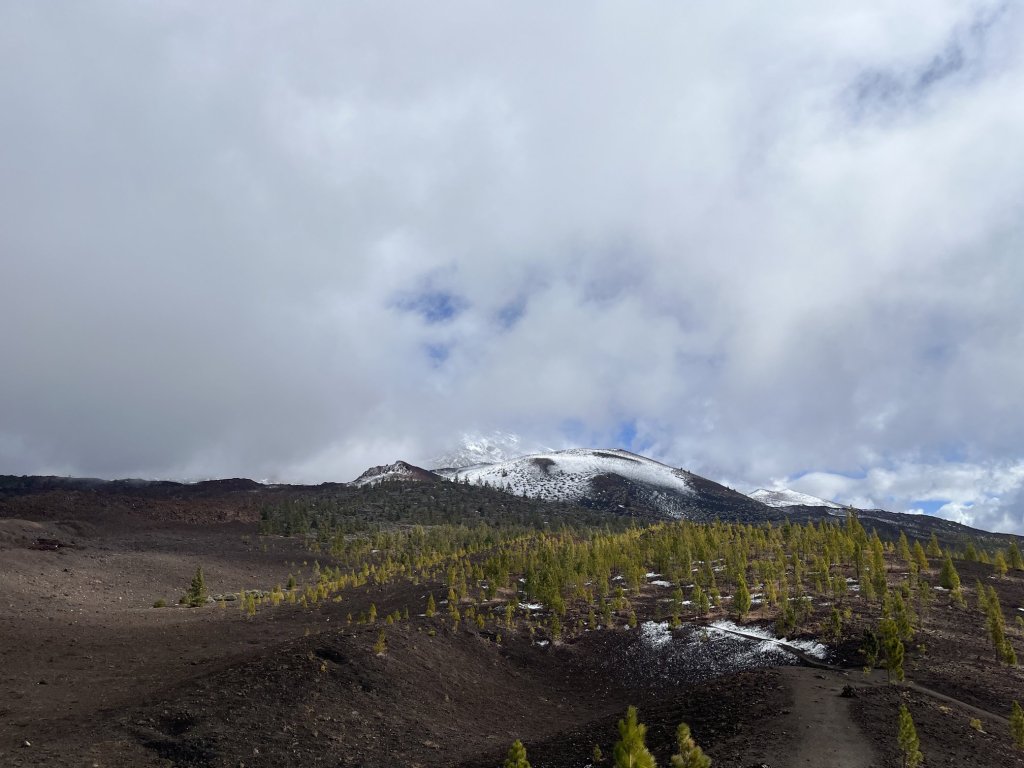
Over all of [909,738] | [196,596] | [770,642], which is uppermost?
[909,738]

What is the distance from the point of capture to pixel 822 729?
16297mm

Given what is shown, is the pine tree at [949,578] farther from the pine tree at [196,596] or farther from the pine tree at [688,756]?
the pine tree at [196,596]

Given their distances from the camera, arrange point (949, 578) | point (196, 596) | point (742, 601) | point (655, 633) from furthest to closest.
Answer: point (196, 596) → point (949, 578) → point (655, 633) → point (742, 601)

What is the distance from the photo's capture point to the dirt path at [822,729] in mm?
14375

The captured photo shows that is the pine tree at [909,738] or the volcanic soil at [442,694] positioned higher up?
the pine tree at [909,738]

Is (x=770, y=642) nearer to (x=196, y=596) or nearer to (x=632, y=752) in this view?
(x=632, y=752)

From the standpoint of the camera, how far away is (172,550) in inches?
3172

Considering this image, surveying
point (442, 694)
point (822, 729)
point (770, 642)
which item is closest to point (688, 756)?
point (822, 729)

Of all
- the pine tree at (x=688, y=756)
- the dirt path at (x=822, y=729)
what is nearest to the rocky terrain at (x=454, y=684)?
the dirt path at (x=822, y=729)

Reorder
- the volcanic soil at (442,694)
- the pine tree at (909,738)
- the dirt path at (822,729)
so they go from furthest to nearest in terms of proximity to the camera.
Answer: the volcanic soil at (442,694) < the dirt path at (822,729) < the pine tree at (909,738)

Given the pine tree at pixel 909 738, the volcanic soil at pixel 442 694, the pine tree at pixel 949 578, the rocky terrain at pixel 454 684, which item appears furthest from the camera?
the pine tree at pixel 949 578

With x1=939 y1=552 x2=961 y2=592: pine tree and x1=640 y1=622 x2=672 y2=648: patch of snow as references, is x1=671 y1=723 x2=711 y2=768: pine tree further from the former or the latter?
x1=939 y1=552 x2=961 y2=592: pine tree

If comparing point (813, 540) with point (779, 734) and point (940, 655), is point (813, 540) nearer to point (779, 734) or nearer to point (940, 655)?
point (940, 655)

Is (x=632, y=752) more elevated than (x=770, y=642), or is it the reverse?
(x=632, y=752)
